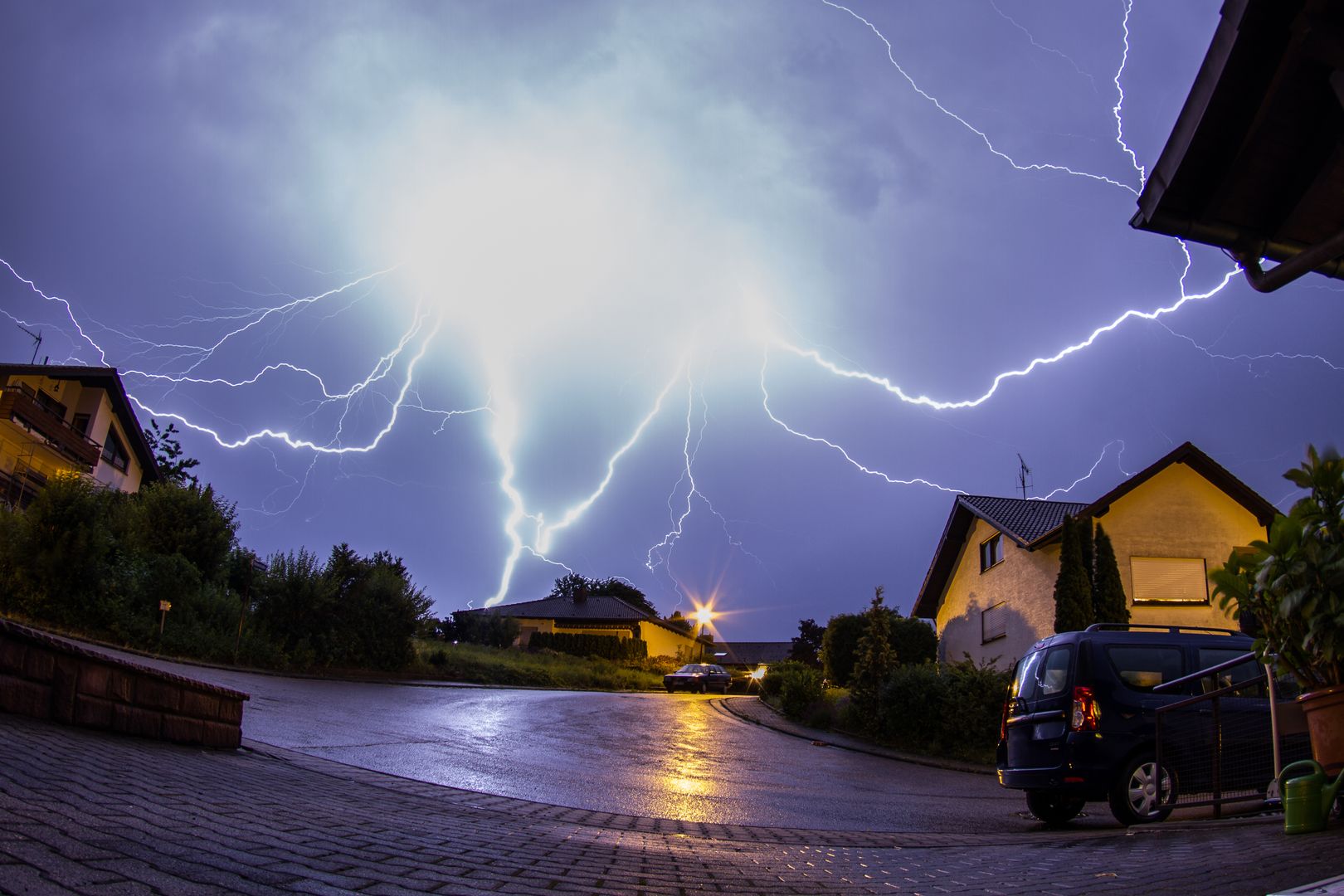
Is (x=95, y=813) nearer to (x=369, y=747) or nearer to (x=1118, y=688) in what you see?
(x=369, y=747)

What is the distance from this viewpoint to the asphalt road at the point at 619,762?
8555mm

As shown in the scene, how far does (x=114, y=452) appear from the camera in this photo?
40.8m

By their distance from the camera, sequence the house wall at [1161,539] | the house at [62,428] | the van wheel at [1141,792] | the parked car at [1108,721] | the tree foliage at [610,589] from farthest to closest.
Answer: the tree foliage at [610,589]
the house at [62,428]
the house wall at [1161,539]
the parked car at [1108,721]
the van wheel at [1141,792]

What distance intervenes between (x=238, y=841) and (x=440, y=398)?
70.5 meters

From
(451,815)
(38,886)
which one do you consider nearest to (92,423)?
(451,815)

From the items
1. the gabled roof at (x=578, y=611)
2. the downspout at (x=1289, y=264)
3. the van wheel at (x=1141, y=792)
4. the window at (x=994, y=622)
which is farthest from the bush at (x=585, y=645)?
the downspout at (x=1289, y=264)

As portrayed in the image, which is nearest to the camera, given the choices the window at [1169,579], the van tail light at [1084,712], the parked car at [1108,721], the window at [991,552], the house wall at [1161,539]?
the parked car at [1108,721]

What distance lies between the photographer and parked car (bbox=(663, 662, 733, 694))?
38.8 meters

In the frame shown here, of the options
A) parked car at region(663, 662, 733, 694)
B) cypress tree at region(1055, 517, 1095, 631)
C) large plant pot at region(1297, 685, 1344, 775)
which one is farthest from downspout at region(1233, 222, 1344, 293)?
parked car at region(663, 662, 733, 694)

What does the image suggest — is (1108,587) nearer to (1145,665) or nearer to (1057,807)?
(1145,665)

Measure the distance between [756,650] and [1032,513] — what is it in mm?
89521

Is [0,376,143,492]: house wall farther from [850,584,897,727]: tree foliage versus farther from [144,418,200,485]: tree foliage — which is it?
[850,584,897,727]: tree foliage

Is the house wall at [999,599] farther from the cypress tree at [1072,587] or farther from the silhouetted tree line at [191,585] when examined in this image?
the silhouetted tree line at [191,585]

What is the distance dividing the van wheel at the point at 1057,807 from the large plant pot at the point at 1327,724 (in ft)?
13.4
